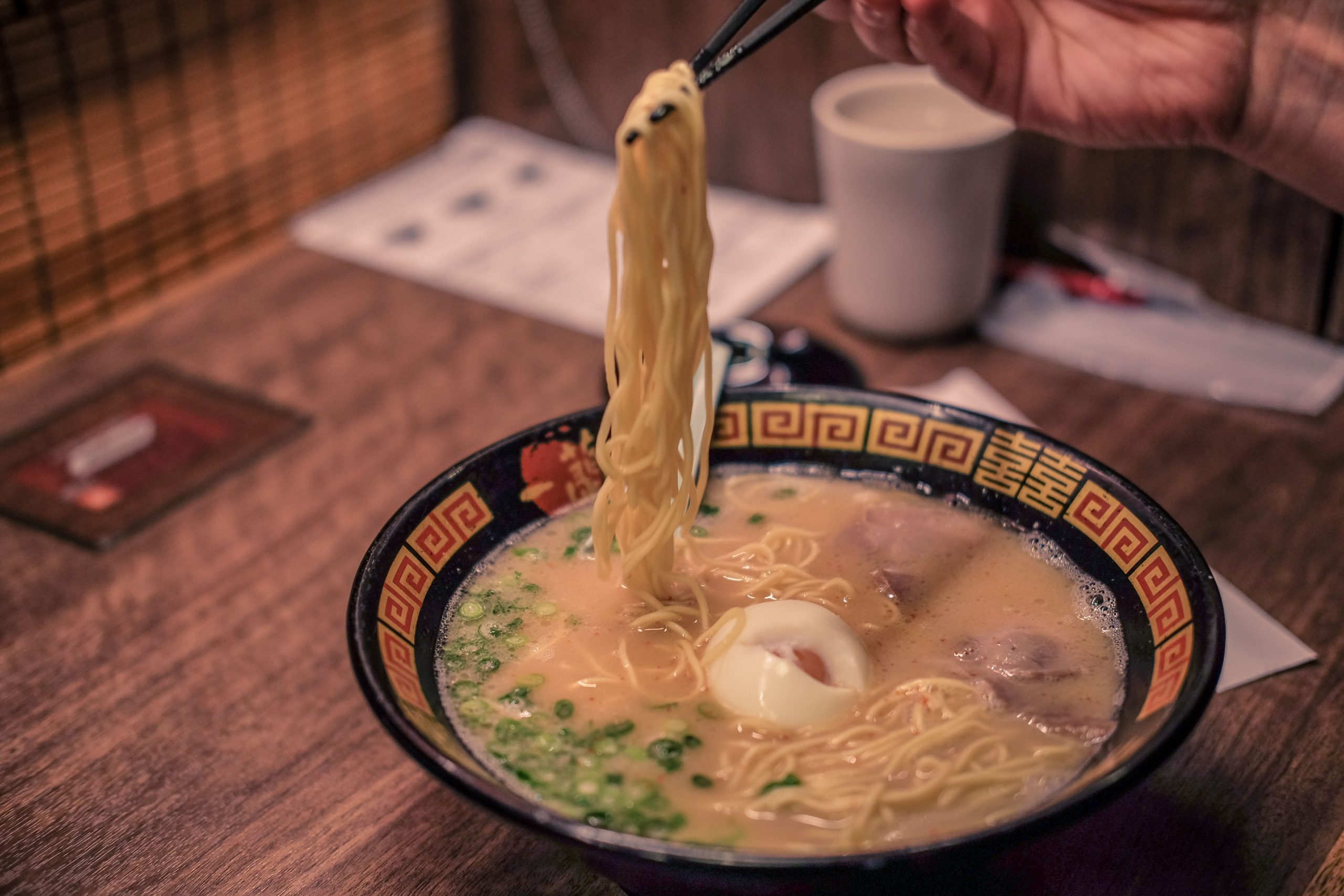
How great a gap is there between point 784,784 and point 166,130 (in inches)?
77.7

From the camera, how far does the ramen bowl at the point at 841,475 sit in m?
0.95

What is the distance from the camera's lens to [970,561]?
1487 mm

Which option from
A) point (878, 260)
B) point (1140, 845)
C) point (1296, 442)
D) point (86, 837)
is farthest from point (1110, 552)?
point (86, 837)

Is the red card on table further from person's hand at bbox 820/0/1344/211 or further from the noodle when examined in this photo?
person's hand at bbox 820/0/1344/211

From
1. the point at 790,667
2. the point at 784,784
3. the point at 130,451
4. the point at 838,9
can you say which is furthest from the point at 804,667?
the point at 130,451

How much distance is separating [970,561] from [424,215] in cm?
175

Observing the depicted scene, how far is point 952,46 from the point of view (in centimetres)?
169

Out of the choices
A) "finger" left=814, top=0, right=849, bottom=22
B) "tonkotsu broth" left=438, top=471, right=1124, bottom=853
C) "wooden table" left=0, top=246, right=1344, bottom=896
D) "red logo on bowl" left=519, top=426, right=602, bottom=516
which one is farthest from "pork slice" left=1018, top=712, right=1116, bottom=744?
"finger" left=814, top=0, right=849, bottom=22

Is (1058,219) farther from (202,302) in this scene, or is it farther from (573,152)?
(202,302)

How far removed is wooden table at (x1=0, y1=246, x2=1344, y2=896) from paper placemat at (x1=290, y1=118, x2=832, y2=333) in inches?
3.7

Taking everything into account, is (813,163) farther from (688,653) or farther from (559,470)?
(688,653)

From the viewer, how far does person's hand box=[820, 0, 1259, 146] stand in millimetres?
1719

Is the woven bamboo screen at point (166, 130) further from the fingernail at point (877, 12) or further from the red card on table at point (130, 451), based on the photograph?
the fingernail at point (877, 12)

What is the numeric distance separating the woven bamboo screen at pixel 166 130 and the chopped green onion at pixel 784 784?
1.79 metres
